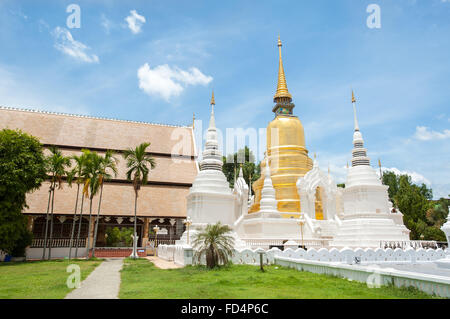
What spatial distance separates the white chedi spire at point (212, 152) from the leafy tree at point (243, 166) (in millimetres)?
23404

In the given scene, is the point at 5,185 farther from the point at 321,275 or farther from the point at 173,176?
the point at 321,275

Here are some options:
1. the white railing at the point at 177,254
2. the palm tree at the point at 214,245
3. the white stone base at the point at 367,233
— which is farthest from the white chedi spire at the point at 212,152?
the white stone base at the point at 367,233

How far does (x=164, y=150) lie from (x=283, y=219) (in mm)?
15546

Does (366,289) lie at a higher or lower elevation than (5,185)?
lower

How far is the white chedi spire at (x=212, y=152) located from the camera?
2140 centimetres

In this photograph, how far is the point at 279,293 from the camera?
7.30m

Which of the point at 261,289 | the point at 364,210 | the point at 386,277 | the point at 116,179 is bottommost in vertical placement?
the point at 261,289

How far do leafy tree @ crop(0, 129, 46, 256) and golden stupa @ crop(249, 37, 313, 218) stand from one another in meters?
16.2

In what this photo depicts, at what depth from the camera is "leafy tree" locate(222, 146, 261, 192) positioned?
46.5 meters

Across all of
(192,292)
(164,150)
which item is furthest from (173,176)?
(192,292)

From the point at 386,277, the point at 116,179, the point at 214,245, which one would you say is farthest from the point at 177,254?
the point at 116,179

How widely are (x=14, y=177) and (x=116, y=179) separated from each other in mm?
11132

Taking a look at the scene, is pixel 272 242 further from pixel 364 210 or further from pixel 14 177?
pixel 14 177

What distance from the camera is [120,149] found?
30891mm
